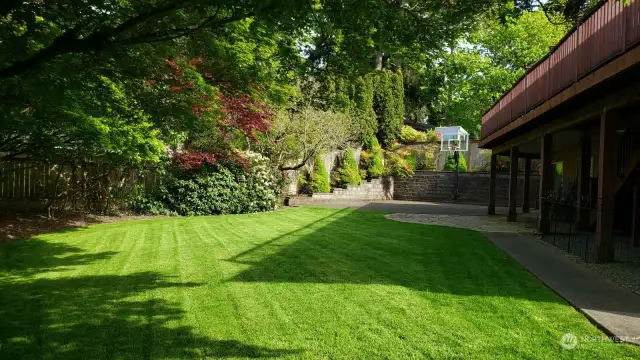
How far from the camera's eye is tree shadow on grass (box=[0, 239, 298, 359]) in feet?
11.9

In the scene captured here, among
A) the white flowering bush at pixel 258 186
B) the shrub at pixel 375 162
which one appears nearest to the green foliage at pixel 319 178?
the white flowering bush at pixel 258 186

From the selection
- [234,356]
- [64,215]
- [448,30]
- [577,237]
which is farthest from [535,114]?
[64,215]

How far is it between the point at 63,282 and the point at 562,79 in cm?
935

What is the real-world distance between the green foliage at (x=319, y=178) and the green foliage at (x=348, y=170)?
1872mm

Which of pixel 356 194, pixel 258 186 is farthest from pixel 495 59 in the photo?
pixel 258 186

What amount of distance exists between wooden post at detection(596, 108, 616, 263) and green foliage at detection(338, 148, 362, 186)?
17.4 meters

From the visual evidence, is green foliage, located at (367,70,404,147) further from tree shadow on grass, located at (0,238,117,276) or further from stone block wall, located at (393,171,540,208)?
tree shadow on grass, located at (0,238,117,276)

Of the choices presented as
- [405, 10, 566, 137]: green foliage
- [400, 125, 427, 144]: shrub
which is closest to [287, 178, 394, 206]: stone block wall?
[400, 125, 427, 144]: shrub

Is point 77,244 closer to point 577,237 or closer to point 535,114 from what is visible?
point 535,114

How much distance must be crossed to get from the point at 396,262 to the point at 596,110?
4667 millimetres

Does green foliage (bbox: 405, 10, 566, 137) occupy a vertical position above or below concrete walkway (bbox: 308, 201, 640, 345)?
above

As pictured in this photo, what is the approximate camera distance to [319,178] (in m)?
22.5

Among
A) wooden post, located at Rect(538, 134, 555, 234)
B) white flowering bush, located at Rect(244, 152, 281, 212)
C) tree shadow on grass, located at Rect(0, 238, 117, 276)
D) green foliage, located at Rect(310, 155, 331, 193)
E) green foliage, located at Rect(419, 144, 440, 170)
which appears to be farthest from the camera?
green foliage, located at Rect(419, 144, 440, 170)

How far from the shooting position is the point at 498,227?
1283 centimetres
